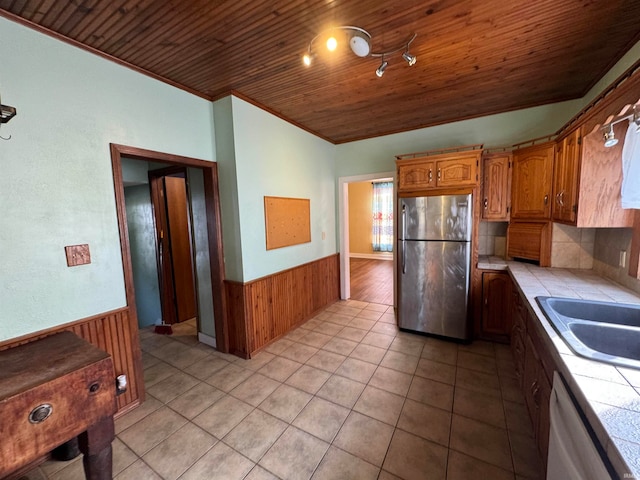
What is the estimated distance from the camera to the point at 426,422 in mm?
1823

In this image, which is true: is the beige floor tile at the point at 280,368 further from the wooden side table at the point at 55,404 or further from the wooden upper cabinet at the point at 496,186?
the wooden upper cabinet at the point at 496,186

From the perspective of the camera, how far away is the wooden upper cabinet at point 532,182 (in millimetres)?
2480

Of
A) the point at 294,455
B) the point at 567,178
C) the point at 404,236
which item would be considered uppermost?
the point at 567,178

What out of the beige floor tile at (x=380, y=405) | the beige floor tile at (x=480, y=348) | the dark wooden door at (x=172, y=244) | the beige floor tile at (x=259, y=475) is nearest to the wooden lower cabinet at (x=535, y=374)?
the beige floor tile at (x=480, y=348)

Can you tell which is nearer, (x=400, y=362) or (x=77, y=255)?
(x=77, y=255)

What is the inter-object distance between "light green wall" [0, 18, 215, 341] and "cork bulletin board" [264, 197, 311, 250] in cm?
131

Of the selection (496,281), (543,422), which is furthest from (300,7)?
(496,281)

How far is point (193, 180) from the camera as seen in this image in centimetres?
295

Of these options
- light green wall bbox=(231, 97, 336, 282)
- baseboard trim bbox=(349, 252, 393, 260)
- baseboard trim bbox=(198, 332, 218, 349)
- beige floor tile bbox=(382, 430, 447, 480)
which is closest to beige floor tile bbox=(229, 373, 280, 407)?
baseboard trim bbox=(198, 332, 218, 349)

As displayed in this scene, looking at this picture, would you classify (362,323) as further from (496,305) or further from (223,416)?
(223,416)

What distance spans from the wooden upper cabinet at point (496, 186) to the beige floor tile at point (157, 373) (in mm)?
3724

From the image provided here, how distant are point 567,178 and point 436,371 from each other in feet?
6.61

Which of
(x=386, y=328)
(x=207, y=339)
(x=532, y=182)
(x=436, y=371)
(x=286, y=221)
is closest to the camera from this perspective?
(x=436, y=371)

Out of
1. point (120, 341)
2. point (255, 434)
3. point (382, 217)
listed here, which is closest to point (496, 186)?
point (255, 434)
